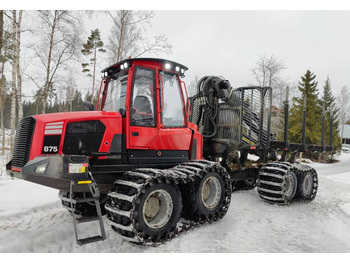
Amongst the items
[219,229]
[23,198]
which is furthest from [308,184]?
[23,198]

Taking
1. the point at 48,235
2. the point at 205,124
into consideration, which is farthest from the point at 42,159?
the point at 205,124

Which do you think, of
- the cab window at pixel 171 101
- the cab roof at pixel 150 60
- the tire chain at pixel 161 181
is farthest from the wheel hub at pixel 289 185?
the cab roof at pixel 150 60

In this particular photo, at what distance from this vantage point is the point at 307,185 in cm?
772

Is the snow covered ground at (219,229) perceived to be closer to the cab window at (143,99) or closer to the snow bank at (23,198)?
the snow bank at (23,198)

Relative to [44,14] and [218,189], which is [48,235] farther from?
[44,14]

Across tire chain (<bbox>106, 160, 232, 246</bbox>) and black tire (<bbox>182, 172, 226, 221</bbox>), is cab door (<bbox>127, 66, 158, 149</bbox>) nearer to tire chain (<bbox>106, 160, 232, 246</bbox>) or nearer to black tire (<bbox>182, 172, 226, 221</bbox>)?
tire chain (<bbox>106, 160, 232, 246</bbox>)

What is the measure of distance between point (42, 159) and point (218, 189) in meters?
3.31

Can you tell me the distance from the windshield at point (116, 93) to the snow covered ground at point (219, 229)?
7.05 ft

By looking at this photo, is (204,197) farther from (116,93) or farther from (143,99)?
(116,93)

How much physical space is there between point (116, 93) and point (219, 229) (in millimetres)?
3102

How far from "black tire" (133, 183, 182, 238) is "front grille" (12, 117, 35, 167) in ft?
6.09

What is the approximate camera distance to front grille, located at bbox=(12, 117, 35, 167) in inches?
162

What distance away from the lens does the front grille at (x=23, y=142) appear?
4.11 m

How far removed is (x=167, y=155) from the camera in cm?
517
